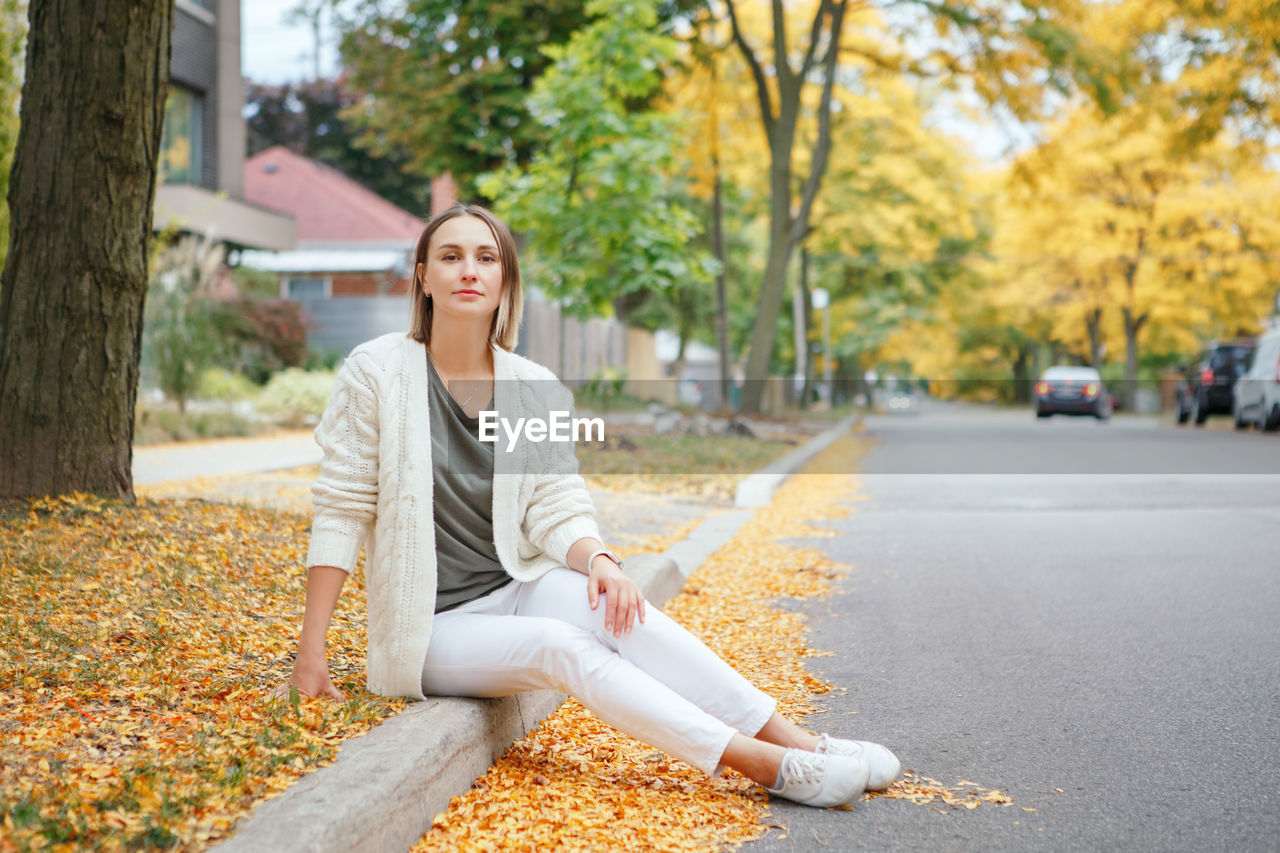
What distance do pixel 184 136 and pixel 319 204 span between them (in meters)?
11.2

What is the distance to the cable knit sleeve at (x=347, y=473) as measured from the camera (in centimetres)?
297

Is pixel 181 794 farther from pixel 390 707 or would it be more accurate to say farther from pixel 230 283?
pixel 230 283

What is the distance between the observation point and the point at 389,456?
303 centimetres

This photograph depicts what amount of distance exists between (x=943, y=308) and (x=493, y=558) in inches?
1775

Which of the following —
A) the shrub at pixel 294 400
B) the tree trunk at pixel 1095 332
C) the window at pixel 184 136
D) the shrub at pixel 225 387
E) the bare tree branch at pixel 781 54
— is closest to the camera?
the shrub at pixel 225 387

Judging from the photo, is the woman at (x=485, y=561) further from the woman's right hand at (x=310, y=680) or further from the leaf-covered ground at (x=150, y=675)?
the leaf-covered ground at (x=150, y=675)

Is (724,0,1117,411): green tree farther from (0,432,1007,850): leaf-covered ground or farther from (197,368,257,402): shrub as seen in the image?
(0,432,1007,850): leaf-covered ground

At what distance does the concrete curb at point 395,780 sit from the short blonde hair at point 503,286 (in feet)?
3.23

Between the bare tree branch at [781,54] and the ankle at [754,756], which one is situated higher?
the bare tree branch at [781,54]

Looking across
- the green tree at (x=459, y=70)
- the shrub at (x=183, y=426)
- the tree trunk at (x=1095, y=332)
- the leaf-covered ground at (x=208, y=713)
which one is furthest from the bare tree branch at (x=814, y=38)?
the tree trunk at (x=1095, y=332)

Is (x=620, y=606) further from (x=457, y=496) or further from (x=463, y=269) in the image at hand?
(x=463, y=269)

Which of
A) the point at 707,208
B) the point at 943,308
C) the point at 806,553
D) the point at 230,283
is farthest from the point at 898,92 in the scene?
the point at 806,553

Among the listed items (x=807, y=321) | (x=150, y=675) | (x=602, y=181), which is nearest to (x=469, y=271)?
(x=150, y=675)

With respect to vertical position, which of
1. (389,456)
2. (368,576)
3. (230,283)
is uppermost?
(230,283)
